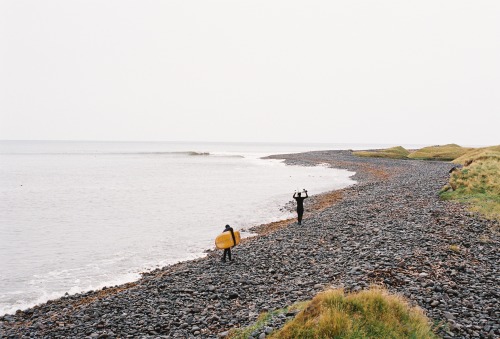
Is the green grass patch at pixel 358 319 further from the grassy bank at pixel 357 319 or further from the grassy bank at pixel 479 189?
the grassy bank at pixel 479 189

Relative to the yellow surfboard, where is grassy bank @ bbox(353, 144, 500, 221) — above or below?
above

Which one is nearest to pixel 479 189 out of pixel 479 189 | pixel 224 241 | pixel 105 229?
pixel 479 189

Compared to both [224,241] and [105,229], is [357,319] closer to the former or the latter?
[224,241]

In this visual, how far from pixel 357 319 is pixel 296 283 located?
489cm

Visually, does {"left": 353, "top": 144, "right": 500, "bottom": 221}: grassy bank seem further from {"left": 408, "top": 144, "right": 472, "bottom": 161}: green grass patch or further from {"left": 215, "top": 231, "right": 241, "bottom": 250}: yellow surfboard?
{"left": 408, "top": 144, "right": 472, "bottom": 161}: green grass patch

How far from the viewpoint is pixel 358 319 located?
24.7 feet

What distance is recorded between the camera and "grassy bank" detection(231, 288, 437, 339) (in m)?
7.19

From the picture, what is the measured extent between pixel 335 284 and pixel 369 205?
58.1 feet

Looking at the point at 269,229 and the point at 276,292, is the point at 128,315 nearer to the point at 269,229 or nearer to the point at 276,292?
the point at 276,292

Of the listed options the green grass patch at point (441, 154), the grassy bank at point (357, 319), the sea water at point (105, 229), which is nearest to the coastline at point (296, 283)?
the grassy bank at point (357, 319)

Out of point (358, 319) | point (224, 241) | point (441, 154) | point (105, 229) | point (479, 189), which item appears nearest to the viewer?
point (358, 319)

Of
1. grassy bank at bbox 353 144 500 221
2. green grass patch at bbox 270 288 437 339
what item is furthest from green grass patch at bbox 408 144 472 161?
green grass patch at bbox 270 288 437 339

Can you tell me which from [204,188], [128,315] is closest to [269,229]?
[128,315]

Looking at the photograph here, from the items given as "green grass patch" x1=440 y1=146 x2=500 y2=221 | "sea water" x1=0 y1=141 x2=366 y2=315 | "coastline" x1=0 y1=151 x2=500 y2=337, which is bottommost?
"sea water" x1=0 y1=141 x2=366 y2=315
